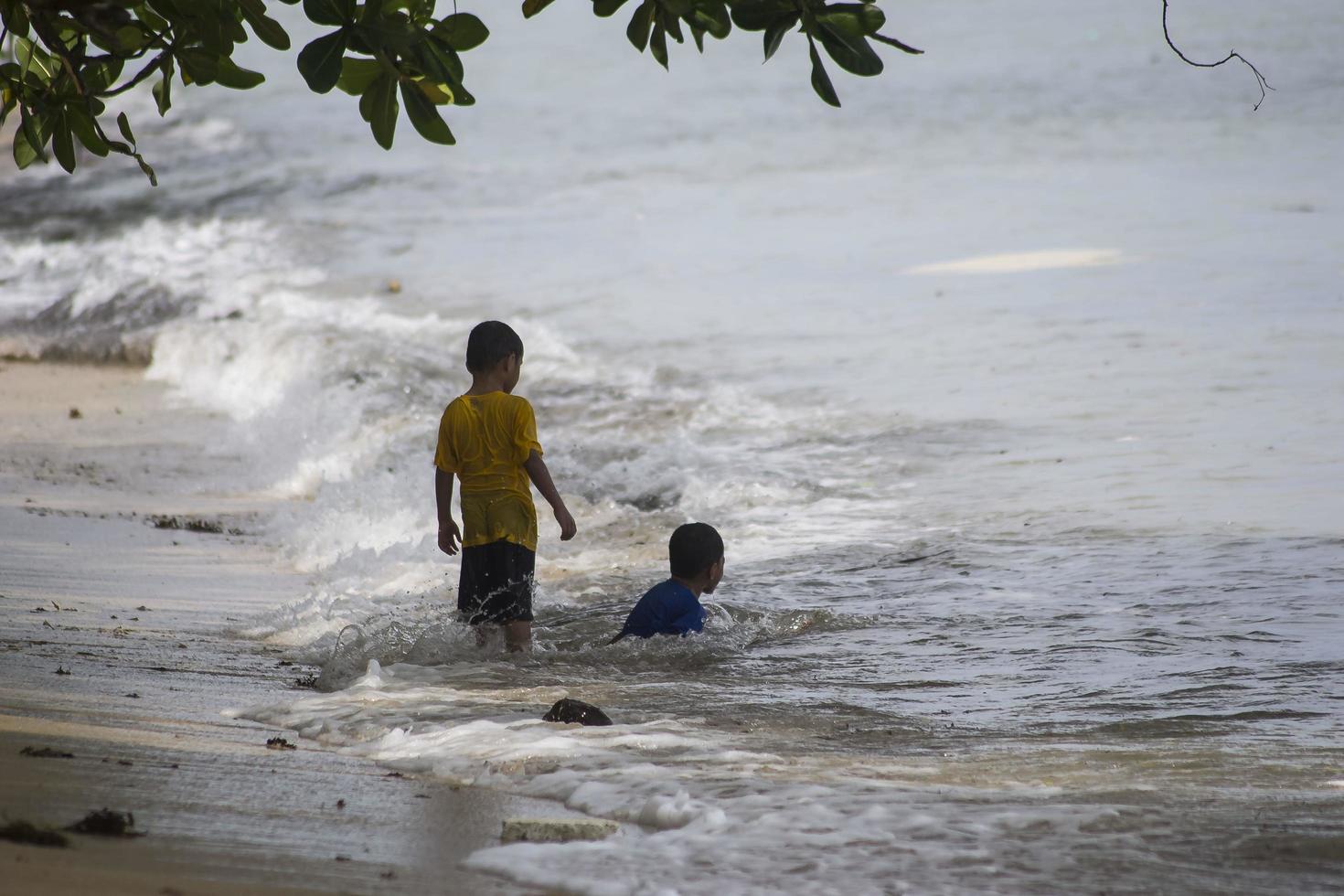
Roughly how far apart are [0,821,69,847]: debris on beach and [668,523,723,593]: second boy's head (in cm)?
349

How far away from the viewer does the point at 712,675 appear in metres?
6.11

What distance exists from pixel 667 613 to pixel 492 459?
103 cm

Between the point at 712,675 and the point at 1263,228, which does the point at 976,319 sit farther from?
the point at 712,675

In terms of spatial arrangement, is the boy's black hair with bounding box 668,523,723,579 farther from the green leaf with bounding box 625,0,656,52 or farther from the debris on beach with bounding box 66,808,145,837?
the debris on beach with bounding box 66,808,145,837

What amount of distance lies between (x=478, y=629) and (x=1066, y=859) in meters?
3.29

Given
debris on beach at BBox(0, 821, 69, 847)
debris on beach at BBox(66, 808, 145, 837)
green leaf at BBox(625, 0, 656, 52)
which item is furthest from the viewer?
green leaf at BBox(625, 0, 656, 52)

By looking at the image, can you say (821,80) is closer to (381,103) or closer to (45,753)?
(381,103)

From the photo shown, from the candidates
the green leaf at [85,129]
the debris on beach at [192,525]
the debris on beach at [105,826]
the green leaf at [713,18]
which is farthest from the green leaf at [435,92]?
the debris on beach at [192,525]

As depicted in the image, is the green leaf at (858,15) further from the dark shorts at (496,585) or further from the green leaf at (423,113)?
the dark shorts at (496,585)

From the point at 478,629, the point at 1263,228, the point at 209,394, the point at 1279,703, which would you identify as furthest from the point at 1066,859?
the point at 1263,228

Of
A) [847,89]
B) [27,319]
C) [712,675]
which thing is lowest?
[712,675]

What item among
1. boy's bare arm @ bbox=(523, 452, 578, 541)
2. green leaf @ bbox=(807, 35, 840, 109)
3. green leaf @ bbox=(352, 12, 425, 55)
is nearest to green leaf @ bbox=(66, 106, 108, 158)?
green leaf @ bbox=(352, 12, 425, 55)

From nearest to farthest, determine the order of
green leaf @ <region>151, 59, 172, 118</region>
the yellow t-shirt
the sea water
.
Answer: the sea water → green leaf @ <region>151, 59, 172, 118</region> → the yellow t-shirt

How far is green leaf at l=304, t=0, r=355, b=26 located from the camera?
4148 mm
